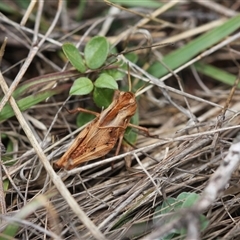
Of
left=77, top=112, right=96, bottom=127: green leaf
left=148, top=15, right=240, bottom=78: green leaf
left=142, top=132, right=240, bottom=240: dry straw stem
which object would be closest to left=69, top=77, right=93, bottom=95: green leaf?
left=77, top=112, right=96, bottom=127: green leaf

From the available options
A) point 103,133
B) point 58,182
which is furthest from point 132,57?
point 58,182

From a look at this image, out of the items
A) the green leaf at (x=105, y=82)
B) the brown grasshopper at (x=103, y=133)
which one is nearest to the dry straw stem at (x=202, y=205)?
the brown grasshopper at (x=103, y=133)

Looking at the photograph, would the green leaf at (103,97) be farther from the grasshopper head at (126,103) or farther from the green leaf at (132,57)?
the green leaf at (132,57)

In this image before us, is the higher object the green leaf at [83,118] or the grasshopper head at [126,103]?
the grasshopper head at [126,103]

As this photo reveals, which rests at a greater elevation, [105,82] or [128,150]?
[105,82]

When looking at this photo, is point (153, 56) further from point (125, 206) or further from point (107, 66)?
point (125, 206)

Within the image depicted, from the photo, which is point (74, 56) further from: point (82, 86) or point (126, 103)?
point (126, 103)

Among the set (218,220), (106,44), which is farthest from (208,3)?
(218,220)
